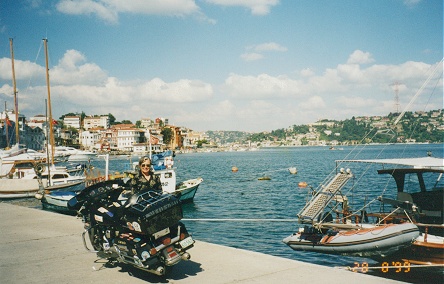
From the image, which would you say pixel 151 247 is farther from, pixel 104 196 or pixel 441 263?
pixel 441 263

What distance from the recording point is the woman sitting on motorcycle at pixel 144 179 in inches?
274

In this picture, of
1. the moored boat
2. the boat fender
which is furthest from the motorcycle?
the boat fender

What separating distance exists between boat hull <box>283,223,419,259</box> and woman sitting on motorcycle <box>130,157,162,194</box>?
7377 mm

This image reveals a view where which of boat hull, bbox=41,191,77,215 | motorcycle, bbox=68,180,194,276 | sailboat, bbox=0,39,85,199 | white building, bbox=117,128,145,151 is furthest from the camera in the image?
white building, bbox=117,128,145,151

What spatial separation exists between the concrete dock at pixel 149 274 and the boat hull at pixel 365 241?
5.32m

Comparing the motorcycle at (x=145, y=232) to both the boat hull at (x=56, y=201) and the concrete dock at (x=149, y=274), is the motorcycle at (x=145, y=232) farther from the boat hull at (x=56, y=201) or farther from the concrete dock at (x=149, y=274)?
the boat hull at (x=56, y=201)

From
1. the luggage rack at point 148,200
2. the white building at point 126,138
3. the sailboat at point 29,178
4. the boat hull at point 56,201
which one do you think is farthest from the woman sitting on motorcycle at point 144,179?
the white building at point 126,138

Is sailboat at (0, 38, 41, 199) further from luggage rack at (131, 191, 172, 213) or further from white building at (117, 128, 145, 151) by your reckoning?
white building at (117, 128, 145, 151)

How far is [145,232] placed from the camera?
593cm

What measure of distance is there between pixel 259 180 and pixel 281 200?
61.9 ft

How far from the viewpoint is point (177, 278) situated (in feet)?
20.6

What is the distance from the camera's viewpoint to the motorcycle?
19.5ft

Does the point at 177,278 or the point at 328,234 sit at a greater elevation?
the point at 177,278

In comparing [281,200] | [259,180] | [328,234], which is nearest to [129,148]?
[259,180]
